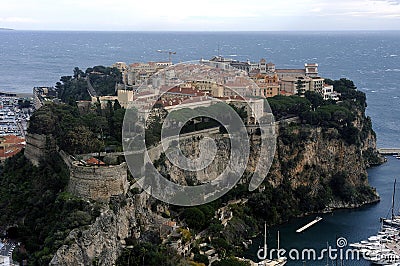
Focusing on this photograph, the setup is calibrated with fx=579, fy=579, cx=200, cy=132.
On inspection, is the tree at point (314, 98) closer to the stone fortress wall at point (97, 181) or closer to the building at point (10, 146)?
the building at point (10, 146)

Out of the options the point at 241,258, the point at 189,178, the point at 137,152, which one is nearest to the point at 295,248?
the point at 241,258

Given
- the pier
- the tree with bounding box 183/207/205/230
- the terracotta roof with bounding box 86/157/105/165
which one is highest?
the terracotta roof with bounding box 86/157/105/165

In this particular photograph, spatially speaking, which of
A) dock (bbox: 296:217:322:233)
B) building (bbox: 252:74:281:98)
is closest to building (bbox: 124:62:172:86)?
building (bbox: 252:74:281:98)

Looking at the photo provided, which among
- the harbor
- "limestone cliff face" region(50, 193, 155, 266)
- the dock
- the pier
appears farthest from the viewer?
the pier

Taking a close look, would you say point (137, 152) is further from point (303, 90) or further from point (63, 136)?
point (303, 90)

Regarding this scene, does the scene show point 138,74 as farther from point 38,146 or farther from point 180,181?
point 38,146

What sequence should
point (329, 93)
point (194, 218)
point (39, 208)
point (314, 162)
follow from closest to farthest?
point (39, 208) → point (194, 218) → point (314, 162) → point (329, 93)

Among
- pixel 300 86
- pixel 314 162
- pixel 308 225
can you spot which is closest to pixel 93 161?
pixel 308 225

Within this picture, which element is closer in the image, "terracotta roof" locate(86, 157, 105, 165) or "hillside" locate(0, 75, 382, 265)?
"hillside" locate(0, 75, 382, 265)

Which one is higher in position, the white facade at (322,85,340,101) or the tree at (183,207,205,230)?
the white facade at (322,85,340,101)

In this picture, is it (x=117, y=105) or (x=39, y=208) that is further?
(x=117, y=105)

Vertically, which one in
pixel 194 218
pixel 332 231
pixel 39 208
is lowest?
pixel 332 231

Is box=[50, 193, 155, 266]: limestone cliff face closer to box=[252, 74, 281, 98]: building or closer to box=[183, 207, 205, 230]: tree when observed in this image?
box=[183, 207, 205, 230]: tree
